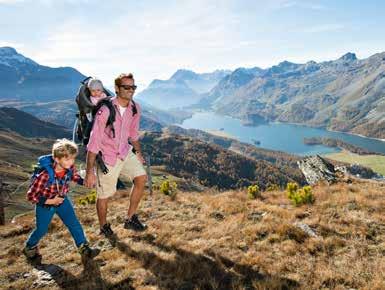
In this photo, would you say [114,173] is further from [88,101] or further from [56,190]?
[88,101]

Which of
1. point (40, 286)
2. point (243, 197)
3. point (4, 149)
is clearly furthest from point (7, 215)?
point (4, 149)

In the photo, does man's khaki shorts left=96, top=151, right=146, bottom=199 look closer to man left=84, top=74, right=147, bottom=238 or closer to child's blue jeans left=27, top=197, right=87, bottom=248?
man left=84, top=74, right=147, bottom=238

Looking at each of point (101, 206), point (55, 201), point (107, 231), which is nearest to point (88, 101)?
point (55, 201)

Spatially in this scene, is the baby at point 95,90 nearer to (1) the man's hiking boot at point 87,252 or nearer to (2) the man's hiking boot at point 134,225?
(1) the man's hiking boot at point 87,252

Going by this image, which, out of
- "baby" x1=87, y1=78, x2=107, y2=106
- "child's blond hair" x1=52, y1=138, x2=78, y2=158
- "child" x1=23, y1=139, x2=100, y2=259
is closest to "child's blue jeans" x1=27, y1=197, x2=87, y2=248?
"child" x1=23, y1=139, x2=100, y2=259

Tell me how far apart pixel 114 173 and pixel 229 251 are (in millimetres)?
2943

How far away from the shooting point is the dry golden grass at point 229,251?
247 inches

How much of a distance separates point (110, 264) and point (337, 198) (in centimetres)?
723

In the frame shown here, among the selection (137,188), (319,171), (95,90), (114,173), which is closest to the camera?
(95,90)

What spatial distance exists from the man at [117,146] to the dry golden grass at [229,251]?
4.57 ft

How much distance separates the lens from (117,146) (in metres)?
7.70

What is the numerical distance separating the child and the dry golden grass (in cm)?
49

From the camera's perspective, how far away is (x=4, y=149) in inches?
6107

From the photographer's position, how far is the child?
6906 millimetres
